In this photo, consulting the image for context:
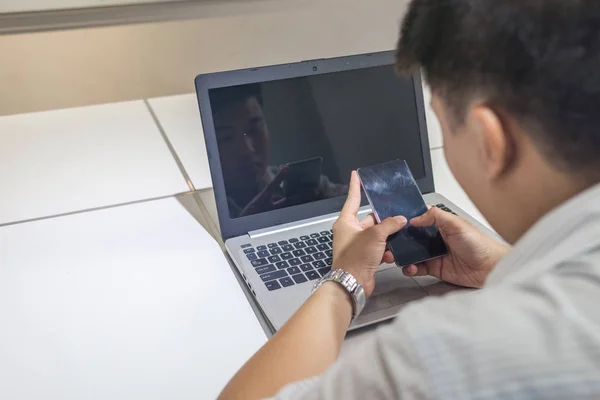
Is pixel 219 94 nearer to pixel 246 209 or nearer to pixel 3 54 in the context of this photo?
pixel 246 209

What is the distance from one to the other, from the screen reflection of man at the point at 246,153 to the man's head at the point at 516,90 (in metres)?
0.42

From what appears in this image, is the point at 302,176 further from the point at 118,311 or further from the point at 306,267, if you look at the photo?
the point at 118,311

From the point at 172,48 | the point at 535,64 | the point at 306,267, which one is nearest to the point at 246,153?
the point at 306,267

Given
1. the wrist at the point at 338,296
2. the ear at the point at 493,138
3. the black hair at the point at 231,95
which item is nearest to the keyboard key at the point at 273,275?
the wrist at the point at 338,296

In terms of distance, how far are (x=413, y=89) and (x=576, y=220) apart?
654 millimetres

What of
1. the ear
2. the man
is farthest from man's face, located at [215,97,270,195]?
the ear

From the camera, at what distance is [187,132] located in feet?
4.44

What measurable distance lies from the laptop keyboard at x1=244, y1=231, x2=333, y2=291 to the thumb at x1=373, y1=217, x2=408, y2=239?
109mm

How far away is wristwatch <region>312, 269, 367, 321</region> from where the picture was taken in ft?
2.35

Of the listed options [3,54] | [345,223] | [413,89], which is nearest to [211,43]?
[3,54]

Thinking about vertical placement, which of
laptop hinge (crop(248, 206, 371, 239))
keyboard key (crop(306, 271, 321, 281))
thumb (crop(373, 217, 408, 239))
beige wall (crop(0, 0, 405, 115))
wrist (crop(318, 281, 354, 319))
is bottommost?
wrist (crop(318, 281, 354, 319))

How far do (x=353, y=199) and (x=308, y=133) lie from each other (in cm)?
17

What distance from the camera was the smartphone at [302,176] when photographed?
96 centimetres

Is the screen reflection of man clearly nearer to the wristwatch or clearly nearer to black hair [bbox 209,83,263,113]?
black hair [bbox 209,83,263,113]
